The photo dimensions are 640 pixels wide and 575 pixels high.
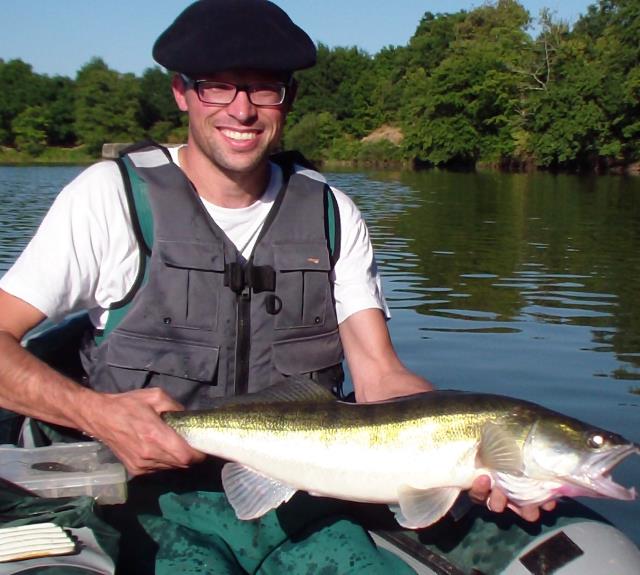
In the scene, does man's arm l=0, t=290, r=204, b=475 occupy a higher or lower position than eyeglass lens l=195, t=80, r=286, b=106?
lower

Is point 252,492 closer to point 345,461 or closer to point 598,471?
point 345,461

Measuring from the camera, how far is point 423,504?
3.00m

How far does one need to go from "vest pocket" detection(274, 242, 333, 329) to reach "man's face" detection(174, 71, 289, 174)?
404 millimetres

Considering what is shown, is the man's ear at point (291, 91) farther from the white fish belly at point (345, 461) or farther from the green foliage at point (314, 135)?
the green foliage at point (314, 135)

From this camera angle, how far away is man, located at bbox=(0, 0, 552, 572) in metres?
3.43

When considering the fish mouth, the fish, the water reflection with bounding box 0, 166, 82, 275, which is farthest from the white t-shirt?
the water reflection with bounding box 0, 166, 82, 275

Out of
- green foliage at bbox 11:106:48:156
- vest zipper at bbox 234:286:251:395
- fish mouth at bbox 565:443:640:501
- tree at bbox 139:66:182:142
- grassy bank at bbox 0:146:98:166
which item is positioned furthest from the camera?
tree at bbox 139:66:182:142

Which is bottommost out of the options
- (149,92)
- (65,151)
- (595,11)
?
(65,151)

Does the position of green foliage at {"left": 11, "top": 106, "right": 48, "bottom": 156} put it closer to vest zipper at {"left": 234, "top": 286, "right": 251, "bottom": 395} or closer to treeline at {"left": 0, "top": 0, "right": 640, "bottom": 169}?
treeline at {"left": 0, "top": 0, "right": 640, "bottom": 169}

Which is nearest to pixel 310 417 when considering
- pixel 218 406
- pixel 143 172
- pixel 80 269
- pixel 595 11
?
pixel 218 406

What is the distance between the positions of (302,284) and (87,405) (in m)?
1.10

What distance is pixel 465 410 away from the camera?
9.89ft

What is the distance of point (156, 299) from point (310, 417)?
866 mm

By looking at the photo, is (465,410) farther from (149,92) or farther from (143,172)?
(149,92)
